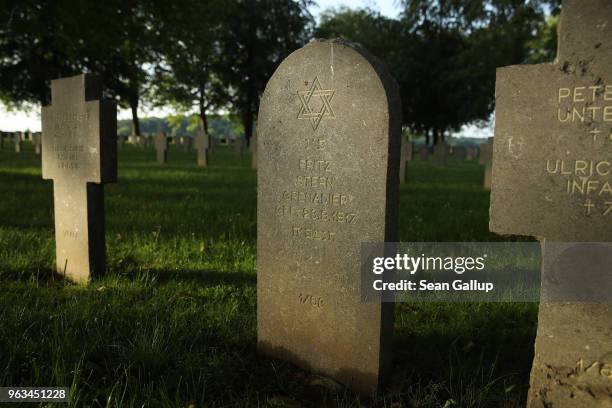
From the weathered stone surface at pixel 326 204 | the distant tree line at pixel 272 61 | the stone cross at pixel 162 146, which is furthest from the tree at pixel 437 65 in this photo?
the weathered stone surface at pixel 326 204

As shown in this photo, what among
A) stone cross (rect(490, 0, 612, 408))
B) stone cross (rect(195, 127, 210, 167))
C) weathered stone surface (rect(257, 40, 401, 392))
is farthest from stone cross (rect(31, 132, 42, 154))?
stone cross (rect(490, 0, 612, 408))

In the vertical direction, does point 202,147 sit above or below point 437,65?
below

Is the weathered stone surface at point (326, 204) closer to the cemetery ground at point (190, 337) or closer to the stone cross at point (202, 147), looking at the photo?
the cemetery ground at point (190, 337)

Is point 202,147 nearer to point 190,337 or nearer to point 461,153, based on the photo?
point 190,337

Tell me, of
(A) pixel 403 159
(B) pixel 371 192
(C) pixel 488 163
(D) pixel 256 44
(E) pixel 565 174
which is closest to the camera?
(E) pixel 565 174

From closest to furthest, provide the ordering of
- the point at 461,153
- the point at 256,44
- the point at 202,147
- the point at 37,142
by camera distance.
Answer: the point at 202,147 < the point at 37,142 < the point at 461,153 < the point at 256,44

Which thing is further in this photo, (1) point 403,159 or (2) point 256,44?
(2) point 256,44

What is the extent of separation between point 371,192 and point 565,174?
0.90 metres

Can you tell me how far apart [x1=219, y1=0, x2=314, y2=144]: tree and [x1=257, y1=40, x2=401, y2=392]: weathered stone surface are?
117 feet

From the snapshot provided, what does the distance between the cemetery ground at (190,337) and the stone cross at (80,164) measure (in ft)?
0.94

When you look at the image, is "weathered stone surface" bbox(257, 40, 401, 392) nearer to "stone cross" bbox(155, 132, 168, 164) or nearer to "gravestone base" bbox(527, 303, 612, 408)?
"gravestone base" bbox(527, 303, 612, 408)

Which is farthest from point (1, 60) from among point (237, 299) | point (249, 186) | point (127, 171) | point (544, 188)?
point (544, 188)

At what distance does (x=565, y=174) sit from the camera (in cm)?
217

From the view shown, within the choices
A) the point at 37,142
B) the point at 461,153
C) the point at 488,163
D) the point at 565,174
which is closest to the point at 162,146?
the point at 37,142
